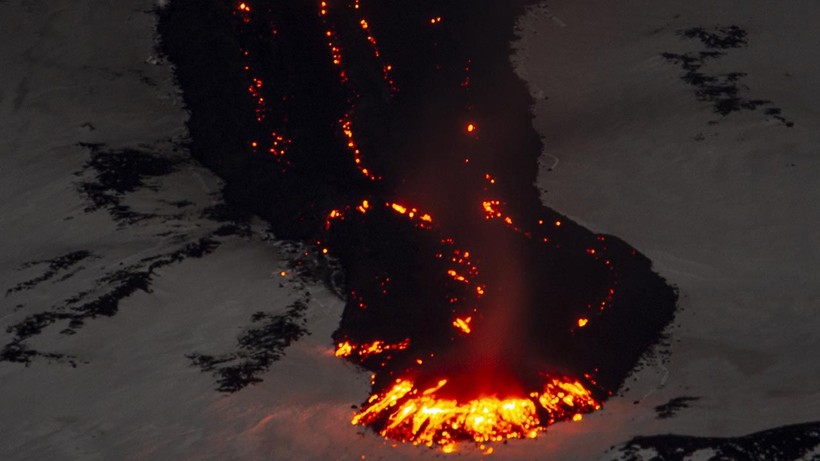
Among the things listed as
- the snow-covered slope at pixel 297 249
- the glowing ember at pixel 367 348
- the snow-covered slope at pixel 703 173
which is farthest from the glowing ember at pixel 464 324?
the snow-covered slope at pixel 703 173

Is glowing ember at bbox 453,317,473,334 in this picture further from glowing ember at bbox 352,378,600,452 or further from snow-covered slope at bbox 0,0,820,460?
snow-covered slope at bbox 0,0,820,460

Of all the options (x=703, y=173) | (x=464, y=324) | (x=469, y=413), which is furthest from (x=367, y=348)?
(x=703, y=173)

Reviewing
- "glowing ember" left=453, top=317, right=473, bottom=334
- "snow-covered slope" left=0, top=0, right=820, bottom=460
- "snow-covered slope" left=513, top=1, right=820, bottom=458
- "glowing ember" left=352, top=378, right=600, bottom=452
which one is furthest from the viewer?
"glowing ember" left=453, top=317, right=473, bottom=334

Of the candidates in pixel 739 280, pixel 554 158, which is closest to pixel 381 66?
pixel 554 158

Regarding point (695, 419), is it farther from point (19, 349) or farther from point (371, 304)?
point (19, 349)

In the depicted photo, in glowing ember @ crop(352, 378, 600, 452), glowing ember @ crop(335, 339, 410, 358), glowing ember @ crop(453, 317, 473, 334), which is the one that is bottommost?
glowing ember @ crop(352, 378, 600, 452)

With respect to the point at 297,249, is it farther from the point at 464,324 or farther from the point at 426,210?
the point at 464,324

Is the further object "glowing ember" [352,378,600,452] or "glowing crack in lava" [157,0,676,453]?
"glowing crack in lava" [157,0,676,453]

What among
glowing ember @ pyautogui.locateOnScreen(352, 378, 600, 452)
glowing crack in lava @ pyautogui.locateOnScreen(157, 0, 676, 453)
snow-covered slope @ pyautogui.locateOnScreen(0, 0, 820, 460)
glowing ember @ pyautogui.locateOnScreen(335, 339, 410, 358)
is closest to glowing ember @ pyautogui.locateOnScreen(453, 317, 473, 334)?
glowing crack in lava @ pyautogui.locateOnScreen(157, 0, 676, 453)

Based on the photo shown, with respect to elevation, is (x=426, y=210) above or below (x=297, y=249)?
above
